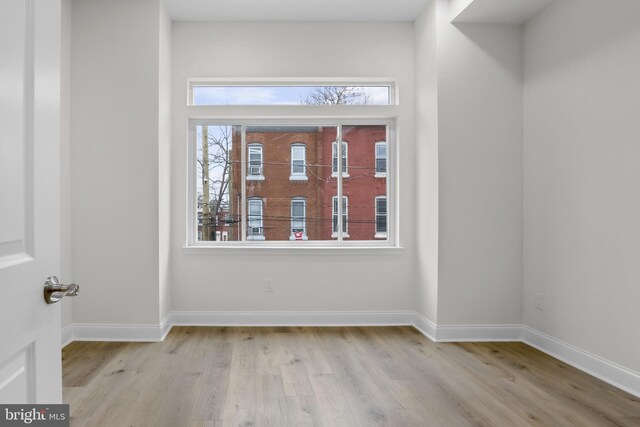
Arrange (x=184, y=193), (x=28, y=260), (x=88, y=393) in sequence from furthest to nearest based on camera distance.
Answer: (x=184, y=193) → (x=88, y=393) → (x=28, y=260)

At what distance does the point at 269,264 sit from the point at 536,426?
2510 millimetres

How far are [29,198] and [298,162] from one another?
330 cm

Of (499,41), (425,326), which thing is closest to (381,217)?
(425,326)

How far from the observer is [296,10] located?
3785mm

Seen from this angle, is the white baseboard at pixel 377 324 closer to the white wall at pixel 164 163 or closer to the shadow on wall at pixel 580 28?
the white wall at pixel 164 163

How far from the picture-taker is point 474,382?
8.89 ft

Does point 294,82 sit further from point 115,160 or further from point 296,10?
point 115,160

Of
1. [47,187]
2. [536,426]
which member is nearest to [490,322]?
[536,426]

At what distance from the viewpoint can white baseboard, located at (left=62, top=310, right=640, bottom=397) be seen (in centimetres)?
280

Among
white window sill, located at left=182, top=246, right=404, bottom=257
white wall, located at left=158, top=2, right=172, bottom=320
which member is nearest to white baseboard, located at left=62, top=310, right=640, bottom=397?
white wall, located at left=158, top=2, right=172, bottom=320

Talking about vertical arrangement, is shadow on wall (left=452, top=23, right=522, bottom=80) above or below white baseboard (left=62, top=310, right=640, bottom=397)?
above

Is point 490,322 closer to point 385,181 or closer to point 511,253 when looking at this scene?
point 511,253

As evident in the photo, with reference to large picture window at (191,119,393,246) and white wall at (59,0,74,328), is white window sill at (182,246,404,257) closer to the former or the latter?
large picture window at (191,119,393,246)

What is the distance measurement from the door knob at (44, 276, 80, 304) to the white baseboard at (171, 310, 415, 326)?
303cm
